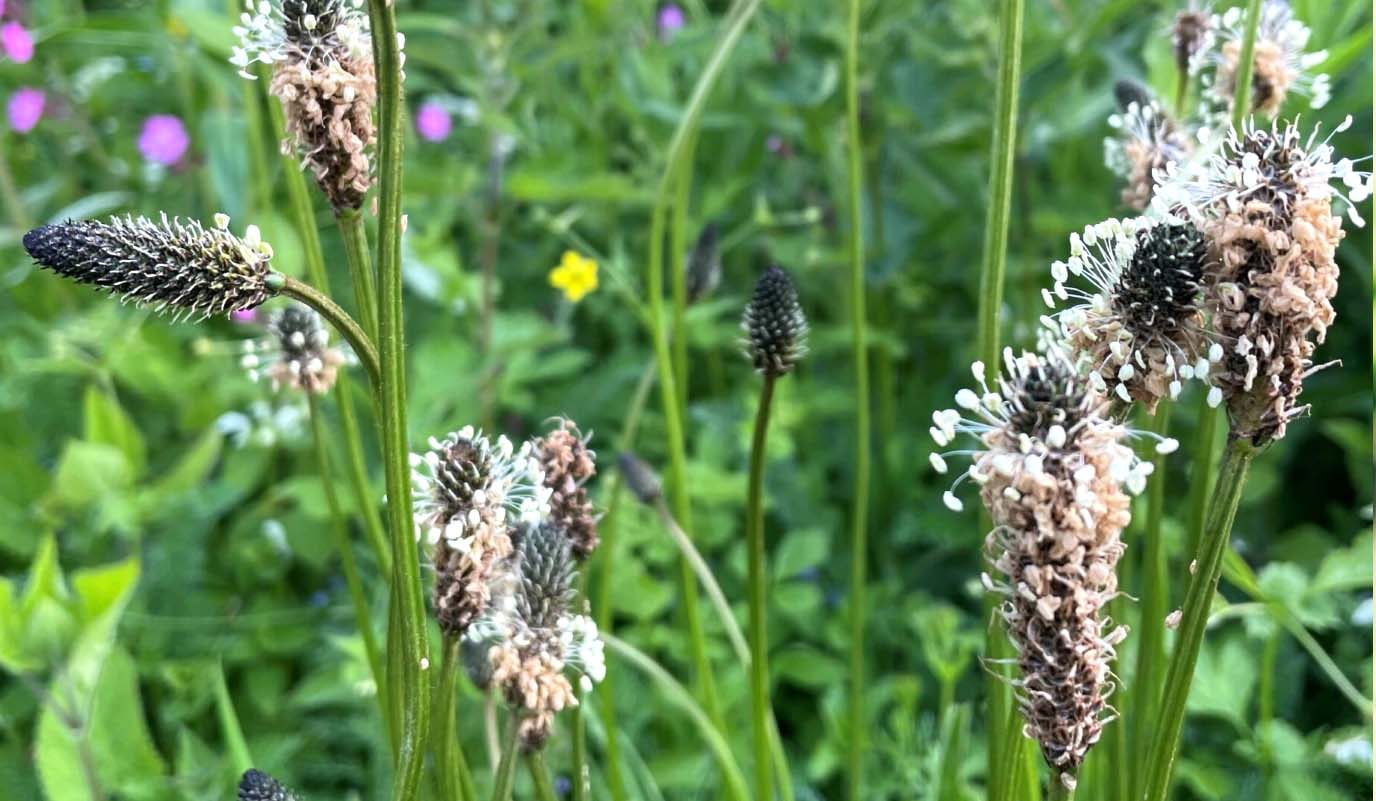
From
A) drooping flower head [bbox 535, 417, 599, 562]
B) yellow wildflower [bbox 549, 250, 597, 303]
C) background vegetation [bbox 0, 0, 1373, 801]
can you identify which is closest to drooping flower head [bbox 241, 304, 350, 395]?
drooping flower head [bbox 535, 417, 599, 562]

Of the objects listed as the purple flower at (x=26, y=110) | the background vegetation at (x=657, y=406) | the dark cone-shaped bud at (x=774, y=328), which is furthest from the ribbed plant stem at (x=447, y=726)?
the purple flower at (x=26, y=110)

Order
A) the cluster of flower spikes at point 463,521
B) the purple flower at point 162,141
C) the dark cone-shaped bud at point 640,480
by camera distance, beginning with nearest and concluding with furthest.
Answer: the cluster of flower spikes at point 463,521 → the dark cone-shaped bud at point 640,480 → the purple flower at point 162,141

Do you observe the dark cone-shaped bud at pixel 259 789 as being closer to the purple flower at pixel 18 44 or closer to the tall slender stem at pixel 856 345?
the tall slender stem at pixel 856 345

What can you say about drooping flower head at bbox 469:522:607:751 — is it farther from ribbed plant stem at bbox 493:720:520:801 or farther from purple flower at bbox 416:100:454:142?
purple flower at bbox 416:100:454:142

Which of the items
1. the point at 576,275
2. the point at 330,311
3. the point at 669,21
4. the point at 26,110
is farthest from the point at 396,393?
the point at 669,21

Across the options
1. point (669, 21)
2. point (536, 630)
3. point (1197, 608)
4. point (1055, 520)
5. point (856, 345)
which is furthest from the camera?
point (669, 21)

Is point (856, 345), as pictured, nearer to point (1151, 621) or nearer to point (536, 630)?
point (1151, 621)
